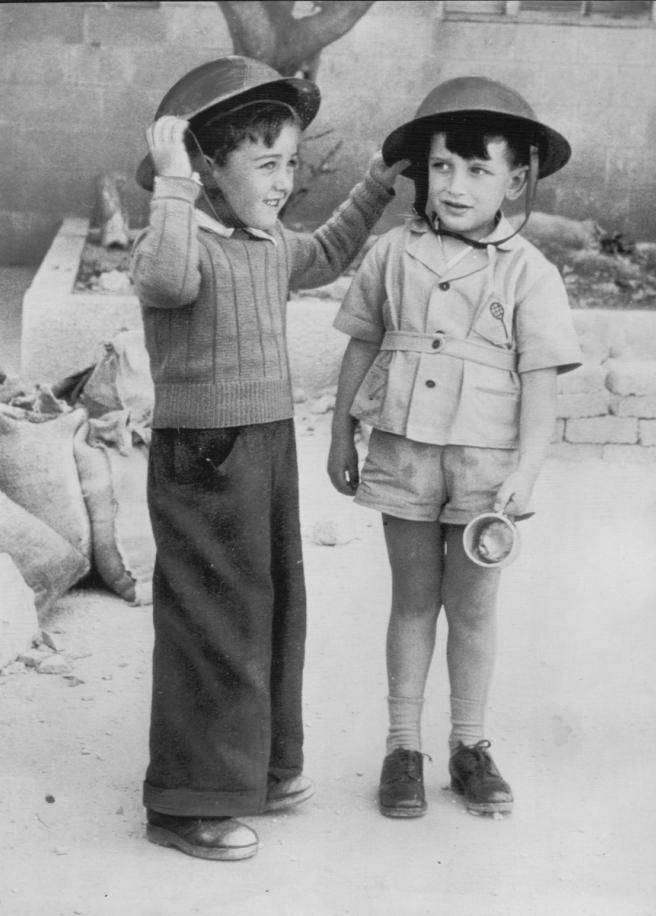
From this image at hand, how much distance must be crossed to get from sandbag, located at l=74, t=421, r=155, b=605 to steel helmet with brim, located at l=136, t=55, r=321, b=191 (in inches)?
72.3

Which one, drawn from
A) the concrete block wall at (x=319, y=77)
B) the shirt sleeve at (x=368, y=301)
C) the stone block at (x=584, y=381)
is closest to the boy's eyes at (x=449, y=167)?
the shirt sleeve at (x=368, y=301)

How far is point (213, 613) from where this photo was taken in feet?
9.13

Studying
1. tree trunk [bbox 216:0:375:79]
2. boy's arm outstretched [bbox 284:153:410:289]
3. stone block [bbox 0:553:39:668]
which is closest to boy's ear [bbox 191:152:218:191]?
boy's arm outstretched [bbox 284:153:410:289]

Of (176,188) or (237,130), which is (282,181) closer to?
(237,130)

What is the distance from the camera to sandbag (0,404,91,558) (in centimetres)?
428

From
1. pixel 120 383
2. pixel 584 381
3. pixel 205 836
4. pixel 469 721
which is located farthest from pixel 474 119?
pixel 584 381

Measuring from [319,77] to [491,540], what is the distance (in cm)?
699

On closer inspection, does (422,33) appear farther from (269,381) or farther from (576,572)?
(269,381)

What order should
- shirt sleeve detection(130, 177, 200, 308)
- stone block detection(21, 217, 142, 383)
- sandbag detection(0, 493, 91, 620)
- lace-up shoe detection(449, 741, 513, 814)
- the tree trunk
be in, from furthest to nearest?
the tree trunk
stone block detection(21, 217, 142, 383)
sandbag detection(0, 493, 91, 620)
lace-up shoe detection(449, 741, 513, 814)
shirt sleeve detection(130, 177, 200, 308)

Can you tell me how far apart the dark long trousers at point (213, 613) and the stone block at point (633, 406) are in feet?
11.6

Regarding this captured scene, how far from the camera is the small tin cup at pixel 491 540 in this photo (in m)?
2.80

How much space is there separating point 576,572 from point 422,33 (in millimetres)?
5693

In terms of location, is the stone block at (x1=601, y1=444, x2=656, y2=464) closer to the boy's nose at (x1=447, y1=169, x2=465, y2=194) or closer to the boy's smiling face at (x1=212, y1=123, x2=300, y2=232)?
the boy's nose at (x1=447, y1=169, x2=465, y2=194)

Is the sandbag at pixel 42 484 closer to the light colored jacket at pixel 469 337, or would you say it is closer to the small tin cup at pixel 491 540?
the light colored jacket at pixel 469 337
